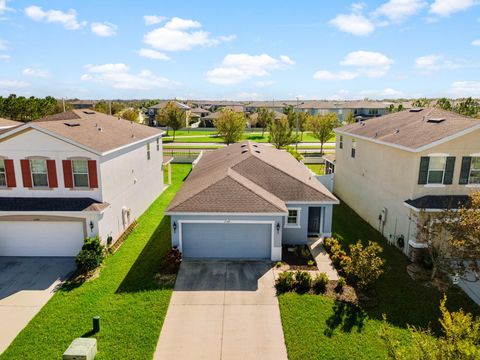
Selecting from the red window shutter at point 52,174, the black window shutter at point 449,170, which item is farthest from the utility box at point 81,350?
the black window shutter at point 449,170

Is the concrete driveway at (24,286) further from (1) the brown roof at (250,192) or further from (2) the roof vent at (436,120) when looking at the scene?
(2) the roof vent at (436,120)

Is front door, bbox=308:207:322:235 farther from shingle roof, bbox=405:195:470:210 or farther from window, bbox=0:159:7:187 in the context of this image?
window, bbox=0:159:7:187

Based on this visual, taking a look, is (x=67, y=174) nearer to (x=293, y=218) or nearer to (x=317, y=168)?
(x=293, y=218)

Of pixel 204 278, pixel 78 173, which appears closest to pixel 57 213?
pixel 78 173

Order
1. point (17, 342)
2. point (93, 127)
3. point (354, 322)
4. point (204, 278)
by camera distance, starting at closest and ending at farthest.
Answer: point (17, 342) → point (354, 322) → point (204, 278) → point (93, 127)

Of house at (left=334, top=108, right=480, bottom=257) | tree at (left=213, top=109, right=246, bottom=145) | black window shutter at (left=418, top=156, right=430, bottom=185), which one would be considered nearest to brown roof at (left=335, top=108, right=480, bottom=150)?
house at (left=334, top=108, right=480, bottom=257)

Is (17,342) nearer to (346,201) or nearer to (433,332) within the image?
(433,332)
